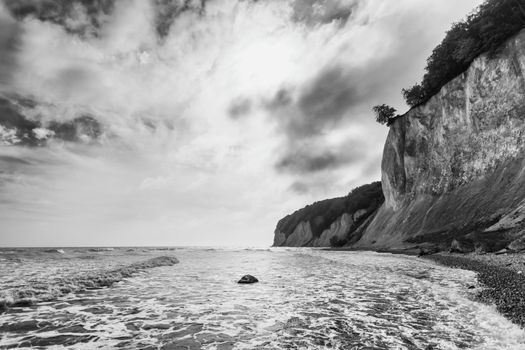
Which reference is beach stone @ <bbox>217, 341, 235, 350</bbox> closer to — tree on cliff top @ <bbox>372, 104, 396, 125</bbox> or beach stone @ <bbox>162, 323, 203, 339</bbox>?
beach stone @ <bbox>162, 323, 203, 339</bbox>

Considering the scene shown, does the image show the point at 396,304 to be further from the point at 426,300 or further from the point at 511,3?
the point at 511,3

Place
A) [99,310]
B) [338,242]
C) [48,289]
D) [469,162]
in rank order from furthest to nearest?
1. [338,242]
2. [469,162]
3. [48,289]
4. [99,310]

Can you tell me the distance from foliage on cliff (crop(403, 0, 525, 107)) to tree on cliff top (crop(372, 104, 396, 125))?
621cm

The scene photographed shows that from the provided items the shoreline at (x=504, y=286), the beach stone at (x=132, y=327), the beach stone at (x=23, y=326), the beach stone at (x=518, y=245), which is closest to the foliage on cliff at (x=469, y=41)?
the beach stone at (x=518, y=245)

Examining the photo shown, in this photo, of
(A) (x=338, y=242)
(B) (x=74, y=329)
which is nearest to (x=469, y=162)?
(B) (x=74, y=329)

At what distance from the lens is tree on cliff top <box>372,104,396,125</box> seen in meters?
55.6

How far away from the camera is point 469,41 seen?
35.9 m

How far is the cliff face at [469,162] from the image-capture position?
2698cm

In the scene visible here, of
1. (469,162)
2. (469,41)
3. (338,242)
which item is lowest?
(338,242)

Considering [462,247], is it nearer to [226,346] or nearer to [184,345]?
[226,346]

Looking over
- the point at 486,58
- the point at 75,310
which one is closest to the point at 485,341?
the point at 75,310

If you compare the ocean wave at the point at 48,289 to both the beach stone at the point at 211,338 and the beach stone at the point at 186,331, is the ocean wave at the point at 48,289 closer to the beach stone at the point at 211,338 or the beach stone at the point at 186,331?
the beach stone at the point at 186,331

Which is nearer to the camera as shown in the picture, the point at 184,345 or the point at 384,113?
the point at 184,345

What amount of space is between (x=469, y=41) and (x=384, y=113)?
20.7m
